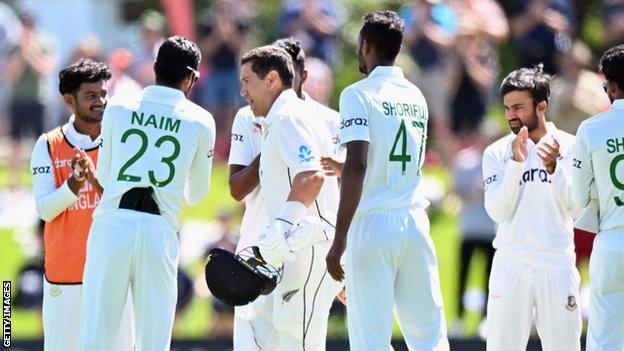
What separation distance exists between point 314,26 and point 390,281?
9.51 metres

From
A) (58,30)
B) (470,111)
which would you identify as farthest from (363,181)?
(58,30)

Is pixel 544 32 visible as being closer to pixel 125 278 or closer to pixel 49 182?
pixel 49 182

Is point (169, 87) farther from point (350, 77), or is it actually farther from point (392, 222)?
point (350, 77)

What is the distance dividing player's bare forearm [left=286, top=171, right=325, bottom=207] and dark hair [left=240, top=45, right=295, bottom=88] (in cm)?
72

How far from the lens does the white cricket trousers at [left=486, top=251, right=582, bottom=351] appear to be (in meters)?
9.79

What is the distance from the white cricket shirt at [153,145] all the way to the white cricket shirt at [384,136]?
3.34 feet

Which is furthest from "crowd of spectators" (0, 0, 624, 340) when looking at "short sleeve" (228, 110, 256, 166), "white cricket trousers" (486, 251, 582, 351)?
"short sleeve" (228, 110, 256, 166)

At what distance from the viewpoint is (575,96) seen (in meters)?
15.6

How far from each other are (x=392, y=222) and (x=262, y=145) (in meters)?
1.20

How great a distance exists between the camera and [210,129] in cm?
909

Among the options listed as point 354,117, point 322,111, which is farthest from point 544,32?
point 354,117

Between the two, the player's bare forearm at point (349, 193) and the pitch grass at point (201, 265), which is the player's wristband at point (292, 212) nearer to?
the player's bare forearm at point (349, 193)

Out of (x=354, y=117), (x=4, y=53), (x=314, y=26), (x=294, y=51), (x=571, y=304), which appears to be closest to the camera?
(x=354, y=117)

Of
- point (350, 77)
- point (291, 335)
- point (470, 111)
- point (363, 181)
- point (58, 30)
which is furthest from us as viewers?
→ point (58, 30)
